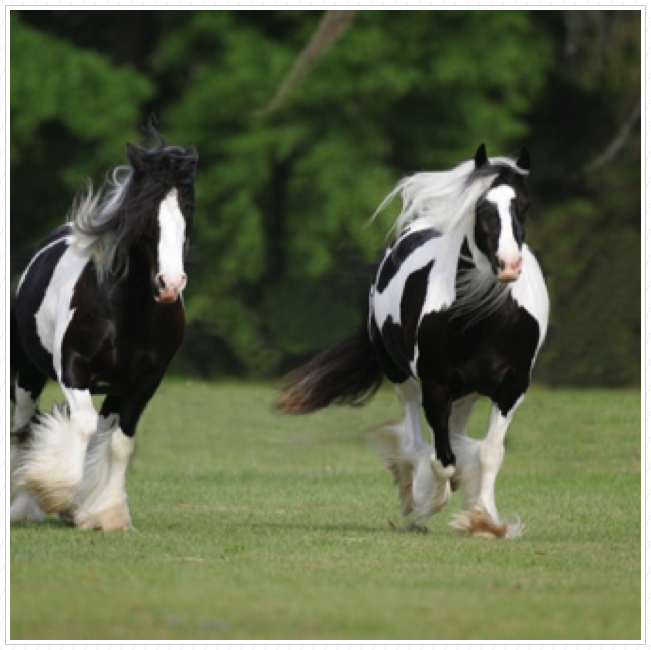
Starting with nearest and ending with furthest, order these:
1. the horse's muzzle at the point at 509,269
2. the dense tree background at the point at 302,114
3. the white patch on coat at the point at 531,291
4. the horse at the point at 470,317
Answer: the horse's muzzle at the point at 509,269 < the horse at the point at 470,317 < the white patch on coat at the point at 531,291 < the dense tree background at the point at 302,114

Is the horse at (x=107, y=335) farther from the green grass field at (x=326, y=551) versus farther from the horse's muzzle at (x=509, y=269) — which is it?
the horse's muzzle at (x=509, y=269)

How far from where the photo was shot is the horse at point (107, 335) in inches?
376

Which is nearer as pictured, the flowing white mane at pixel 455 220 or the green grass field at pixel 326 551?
the green grass field at pixel 326 551

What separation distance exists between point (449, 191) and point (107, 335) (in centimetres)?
200

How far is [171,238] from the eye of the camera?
9.20 meters

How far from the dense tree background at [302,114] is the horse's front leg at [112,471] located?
1694 cm

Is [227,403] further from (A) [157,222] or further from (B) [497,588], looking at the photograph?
(B) [497,588]

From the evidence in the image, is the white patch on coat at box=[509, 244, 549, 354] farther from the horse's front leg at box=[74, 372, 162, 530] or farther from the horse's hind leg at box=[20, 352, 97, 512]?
the horse's hind leg at box=[20, 352, 97, 512]

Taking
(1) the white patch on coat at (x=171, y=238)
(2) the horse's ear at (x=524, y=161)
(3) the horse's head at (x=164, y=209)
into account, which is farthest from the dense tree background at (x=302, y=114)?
(1) the white patch on coat at (x=171, y=238)

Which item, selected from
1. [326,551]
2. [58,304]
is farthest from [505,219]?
[58,304]

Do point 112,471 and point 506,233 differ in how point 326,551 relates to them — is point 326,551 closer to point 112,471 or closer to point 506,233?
point 112,471

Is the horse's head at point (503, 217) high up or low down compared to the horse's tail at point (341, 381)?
up

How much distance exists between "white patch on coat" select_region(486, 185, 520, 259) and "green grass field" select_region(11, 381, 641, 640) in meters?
1.51

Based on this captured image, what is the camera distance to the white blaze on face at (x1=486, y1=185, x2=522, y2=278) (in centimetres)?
920
